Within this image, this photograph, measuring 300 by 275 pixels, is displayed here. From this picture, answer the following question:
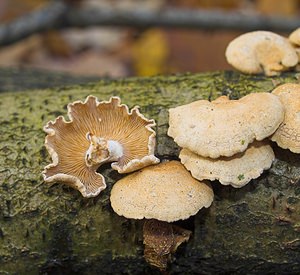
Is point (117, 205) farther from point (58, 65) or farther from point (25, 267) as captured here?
point (58, 65)

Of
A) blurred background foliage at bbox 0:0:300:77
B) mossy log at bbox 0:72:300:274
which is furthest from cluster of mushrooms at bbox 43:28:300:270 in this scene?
blurred background foliage at bbox 0:0:300:77

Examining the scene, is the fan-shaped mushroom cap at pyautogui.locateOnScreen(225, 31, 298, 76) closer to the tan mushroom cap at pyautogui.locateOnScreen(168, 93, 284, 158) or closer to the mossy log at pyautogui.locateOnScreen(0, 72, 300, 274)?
the mossy log at pyautogui.locateOnScreen(0, 72, 300, 274)

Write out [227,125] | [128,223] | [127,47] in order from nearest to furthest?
[227,125], [128,223], [127,47]

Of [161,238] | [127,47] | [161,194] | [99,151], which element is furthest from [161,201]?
[127,47]

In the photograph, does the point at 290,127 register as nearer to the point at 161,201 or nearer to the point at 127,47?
the point at 161,201

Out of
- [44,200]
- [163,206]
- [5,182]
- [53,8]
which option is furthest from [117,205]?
[53,8]

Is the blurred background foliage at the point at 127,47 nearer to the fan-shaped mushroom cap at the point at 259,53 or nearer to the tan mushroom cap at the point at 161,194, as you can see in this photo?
the fan-shaped mushroom cap at the point at 259,53

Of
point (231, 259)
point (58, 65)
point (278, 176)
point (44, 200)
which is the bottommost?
point (231, 259)

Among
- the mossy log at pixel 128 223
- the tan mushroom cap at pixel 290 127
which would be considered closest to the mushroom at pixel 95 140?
the mossy log at pixel 128 223
